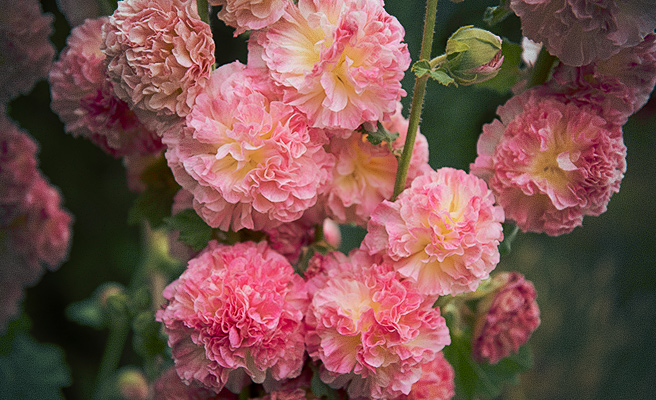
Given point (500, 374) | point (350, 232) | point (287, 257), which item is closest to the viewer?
point (287, 257)

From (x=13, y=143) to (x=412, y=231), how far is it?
0.50 meters

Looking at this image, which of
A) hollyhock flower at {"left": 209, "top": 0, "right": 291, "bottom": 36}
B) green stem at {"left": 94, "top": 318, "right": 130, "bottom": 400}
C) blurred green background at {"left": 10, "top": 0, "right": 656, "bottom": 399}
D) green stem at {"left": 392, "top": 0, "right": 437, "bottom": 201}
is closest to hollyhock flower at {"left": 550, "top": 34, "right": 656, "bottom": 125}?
green stem at {"left": 392, "top": 0, "right": 437, "bottom": 201}

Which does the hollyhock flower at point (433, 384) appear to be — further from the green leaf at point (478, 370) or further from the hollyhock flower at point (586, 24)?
the hollyhock flower at point (586, 24)

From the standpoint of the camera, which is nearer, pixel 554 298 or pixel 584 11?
pixel 584 11

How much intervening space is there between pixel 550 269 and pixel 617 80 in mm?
607

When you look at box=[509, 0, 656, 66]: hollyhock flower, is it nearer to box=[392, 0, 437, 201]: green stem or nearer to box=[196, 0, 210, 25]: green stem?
box=[392, 0, 437, 201]: green stem

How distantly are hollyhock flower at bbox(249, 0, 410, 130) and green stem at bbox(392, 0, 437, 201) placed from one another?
0.03 meters

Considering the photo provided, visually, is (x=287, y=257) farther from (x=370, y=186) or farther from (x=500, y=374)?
(x=500, y=374)

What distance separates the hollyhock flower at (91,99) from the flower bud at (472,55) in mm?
287

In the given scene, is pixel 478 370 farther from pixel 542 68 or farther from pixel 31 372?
pixel 31 372

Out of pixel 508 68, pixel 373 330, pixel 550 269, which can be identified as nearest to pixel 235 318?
pixel 373 330

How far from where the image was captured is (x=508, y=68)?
1.61 feet

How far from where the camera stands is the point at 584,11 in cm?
38

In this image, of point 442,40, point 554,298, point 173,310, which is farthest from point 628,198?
point 173,310
